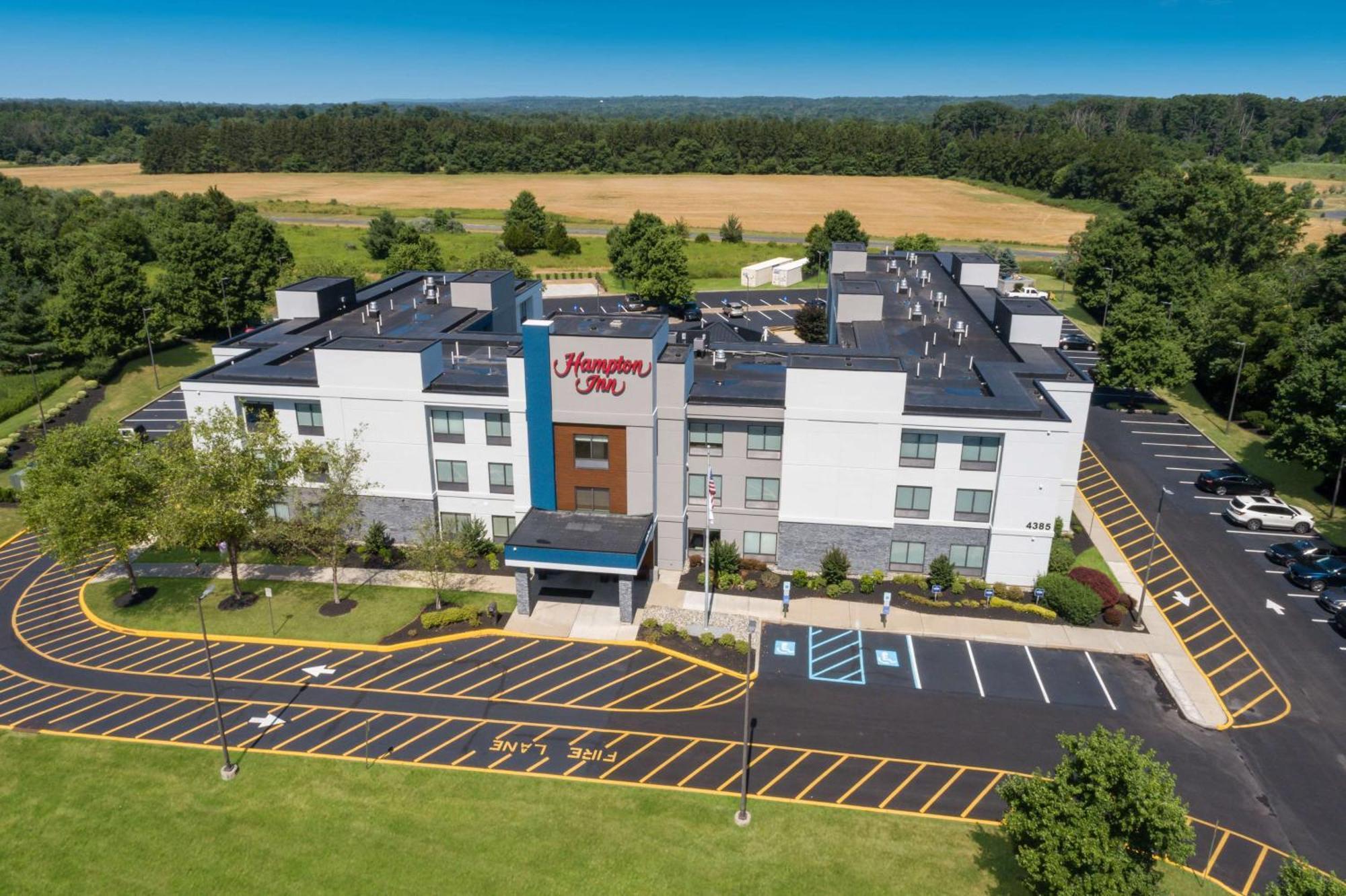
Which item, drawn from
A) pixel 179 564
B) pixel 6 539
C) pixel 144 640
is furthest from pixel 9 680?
pixel 6 539

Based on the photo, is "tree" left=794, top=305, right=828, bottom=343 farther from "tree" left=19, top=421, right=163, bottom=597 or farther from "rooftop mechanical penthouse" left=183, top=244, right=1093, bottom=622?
"tree" left=19, top=421, right=163, bottom=597

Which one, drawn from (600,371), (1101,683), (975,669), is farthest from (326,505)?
(1101,683)

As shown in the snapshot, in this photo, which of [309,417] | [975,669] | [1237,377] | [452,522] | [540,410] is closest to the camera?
[975,669]

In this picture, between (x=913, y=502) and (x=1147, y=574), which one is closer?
(x=913, y=502)

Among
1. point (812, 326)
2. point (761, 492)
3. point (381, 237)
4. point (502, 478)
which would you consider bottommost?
point (761, 492)

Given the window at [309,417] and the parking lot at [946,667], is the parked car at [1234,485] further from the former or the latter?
the window at [309,417]

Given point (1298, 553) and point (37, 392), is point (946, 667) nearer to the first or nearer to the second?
point (1298, 553)
